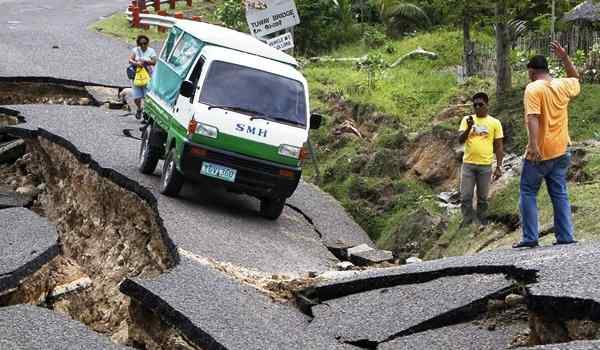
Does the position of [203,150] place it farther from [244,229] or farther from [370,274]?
[370,274]

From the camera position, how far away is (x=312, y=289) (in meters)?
10.6

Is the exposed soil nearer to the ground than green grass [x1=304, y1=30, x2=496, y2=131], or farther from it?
farther from it

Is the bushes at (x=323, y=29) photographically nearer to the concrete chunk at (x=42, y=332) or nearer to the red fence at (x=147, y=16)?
the red fence at (x=147, y=16)

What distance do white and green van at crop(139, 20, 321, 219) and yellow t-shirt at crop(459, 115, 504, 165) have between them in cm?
240

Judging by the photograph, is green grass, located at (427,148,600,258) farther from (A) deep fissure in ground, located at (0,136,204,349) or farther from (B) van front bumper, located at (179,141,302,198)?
(A) deep fissure in ground, located at (0,136,204,349)

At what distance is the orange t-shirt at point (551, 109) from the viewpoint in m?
10.4

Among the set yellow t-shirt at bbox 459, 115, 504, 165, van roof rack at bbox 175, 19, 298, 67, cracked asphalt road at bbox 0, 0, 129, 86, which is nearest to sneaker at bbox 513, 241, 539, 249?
yellow t-shirt at bbox 459, 115, 504, 165

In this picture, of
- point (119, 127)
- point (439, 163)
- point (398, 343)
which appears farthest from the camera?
point (119, 127)

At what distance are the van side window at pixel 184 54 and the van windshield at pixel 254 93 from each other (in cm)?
55

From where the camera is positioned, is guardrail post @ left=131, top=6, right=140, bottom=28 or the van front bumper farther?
guardrail post @ left=131, top=6, right=140, bottom=28

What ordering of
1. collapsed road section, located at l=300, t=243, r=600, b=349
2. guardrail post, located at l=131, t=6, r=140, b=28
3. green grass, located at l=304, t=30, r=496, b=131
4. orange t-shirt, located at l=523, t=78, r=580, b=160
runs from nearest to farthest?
collapsed road section, located at l=300, t=243, r=600, b=349 → orange t-shirt, located at l=523, t=78, r=580, b=160 → green grass, located at l=304, t=30, r=496, b=131 → guardrail post, located at l=131, t=6, r=140, b=28

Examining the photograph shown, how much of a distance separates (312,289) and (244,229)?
12.4 feet

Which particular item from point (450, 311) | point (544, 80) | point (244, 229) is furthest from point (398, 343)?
point (244, 229)

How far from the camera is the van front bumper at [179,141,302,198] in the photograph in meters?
14.3
